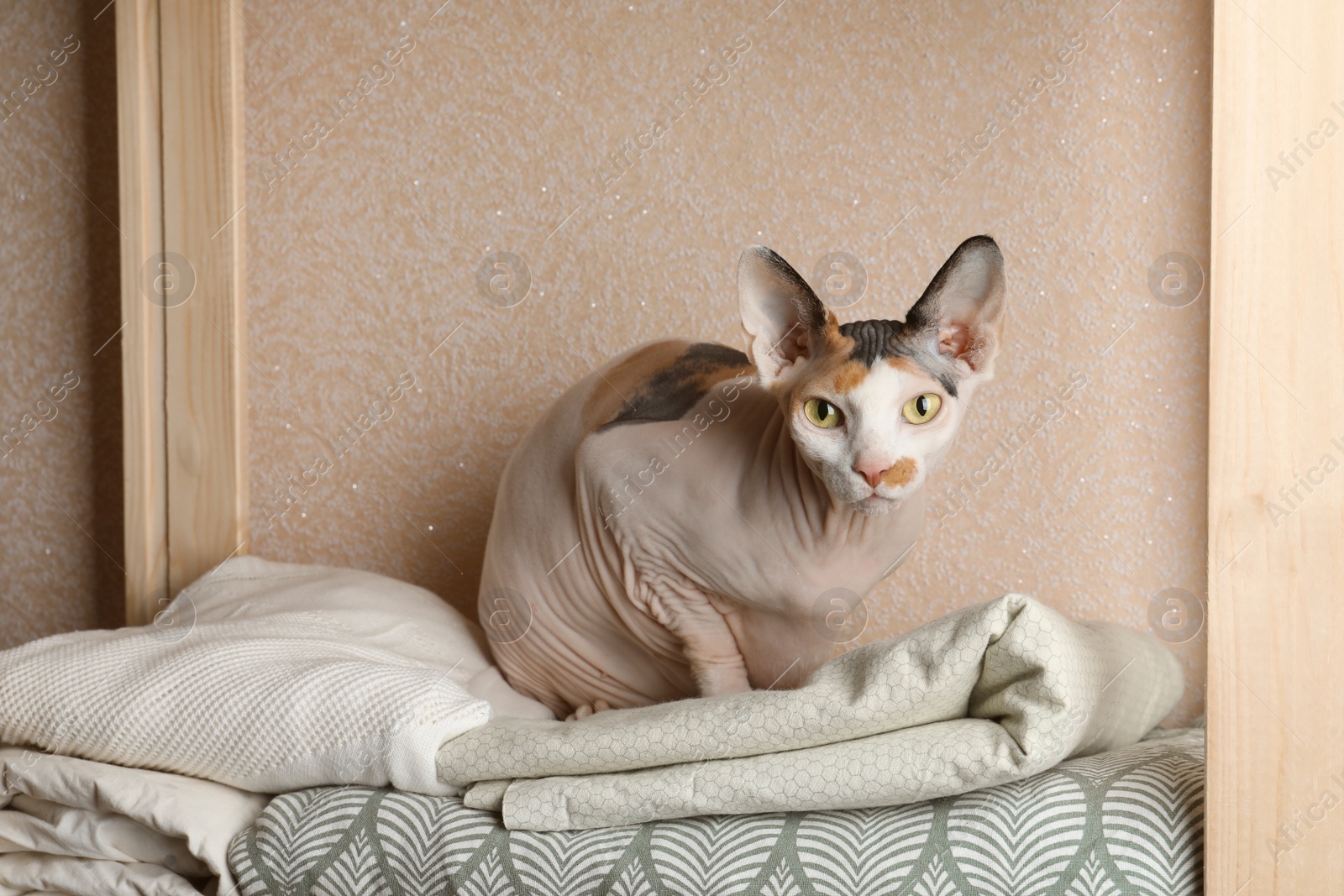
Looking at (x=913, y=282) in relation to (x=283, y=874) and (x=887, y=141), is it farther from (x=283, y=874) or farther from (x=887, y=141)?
(x=283, y=874)

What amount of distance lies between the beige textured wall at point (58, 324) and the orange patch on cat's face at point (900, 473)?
1097 mm

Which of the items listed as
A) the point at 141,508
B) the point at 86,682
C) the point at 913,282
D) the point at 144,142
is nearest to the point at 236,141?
the point at 144,142

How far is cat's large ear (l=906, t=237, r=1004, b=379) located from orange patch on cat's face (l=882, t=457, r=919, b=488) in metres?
0.10

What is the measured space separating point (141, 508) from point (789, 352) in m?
0.89

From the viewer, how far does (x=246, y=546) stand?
1359 millimetres

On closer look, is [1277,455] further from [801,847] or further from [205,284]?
[205,284]

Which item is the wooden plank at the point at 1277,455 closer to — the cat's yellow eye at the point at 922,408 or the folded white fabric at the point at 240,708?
the cat's yellow eye at the point at 922,408

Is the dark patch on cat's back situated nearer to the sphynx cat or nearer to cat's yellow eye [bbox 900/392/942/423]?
the sphynx cat

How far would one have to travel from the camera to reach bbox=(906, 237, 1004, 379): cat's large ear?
81 centimetres

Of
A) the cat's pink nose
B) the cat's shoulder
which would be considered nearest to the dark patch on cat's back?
the cat's shoulder

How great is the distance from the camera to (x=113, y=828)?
0.83m

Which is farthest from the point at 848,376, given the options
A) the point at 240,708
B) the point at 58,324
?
the point at 58,324

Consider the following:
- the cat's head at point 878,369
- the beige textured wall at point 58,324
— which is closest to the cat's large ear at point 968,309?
the cat's head at point 878,369

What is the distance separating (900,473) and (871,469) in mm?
26
